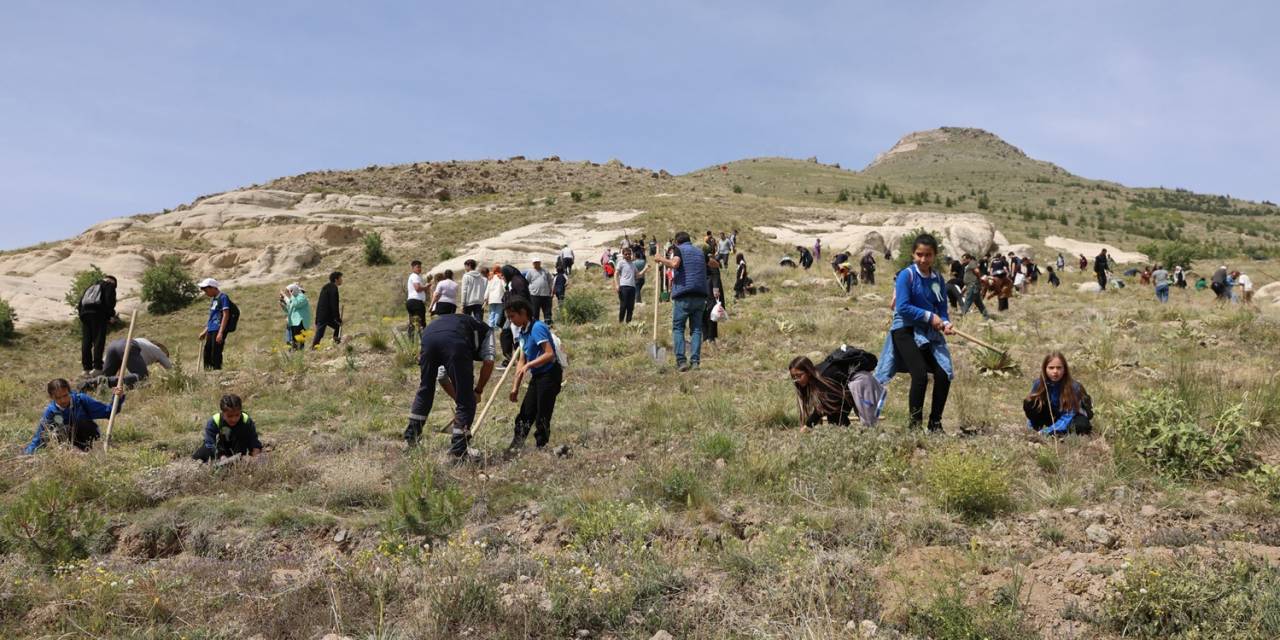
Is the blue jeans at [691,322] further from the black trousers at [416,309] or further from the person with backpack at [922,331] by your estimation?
the black trousers at [416,309]

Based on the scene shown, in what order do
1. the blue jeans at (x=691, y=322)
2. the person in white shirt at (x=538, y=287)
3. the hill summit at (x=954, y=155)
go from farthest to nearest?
the hill summit at (x=954, y=155) < the person in white shirt at (x=538, y=287) < the blue jeans at (x=691, y=322)

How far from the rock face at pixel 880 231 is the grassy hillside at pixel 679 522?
2287cm

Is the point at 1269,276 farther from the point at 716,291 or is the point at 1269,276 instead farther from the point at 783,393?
the point at 783,393

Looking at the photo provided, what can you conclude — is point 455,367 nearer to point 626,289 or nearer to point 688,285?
point 688,285

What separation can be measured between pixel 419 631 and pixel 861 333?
32.3 ft

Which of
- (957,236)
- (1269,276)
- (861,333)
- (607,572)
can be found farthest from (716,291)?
(1269,276)

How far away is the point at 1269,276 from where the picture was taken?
29938mm

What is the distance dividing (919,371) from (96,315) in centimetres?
1144

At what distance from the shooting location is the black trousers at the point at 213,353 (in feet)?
36.5

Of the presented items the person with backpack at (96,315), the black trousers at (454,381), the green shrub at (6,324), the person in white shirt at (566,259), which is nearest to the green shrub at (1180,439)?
the black trousers at (454,381)

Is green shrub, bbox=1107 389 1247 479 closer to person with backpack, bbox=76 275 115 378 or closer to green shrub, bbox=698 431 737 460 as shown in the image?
green shrub, bbox=698 431 737 460

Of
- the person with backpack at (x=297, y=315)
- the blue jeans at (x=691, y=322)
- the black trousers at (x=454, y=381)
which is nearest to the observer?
the black trousers at (x=454, y=381)

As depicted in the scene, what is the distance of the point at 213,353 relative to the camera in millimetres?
11172

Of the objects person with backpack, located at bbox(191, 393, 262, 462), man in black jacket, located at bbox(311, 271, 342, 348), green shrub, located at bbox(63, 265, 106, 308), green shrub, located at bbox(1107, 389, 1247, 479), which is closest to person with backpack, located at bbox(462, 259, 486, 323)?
man in black jacket, located at bbox(311, 271, 342, 348)
